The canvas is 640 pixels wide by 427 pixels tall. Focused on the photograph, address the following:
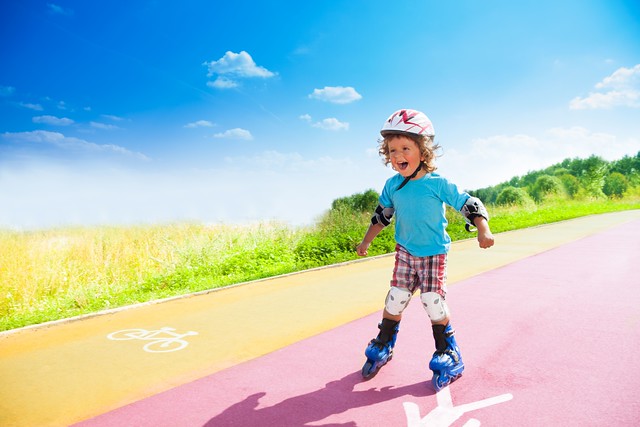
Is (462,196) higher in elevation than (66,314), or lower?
higher

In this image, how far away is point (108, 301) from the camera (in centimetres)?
772

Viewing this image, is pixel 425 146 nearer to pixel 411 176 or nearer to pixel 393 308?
pixel 411 176

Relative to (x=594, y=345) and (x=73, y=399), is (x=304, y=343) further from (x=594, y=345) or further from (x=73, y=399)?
(x=594, y=345)

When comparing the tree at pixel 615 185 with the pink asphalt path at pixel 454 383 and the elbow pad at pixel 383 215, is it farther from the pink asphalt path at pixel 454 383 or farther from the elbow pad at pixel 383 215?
the elbow pad at pixel 383 215

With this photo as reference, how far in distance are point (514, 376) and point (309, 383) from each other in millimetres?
1688

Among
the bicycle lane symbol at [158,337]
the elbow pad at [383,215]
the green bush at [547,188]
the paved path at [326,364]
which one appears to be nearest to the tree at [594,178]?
the green bush at [547,188]

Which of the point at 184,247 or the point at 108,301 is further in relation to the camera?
the point at 184,247

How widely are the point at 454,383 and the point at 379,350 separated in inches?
25.1

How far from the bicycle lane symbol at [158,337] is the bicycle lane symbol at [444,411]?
270cm

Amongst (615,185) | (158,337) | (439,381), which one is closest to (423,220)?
(439,381)

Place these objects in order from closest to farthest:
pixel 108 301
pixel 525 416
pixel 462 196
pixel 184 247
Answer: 1. pixel 525 416
2. pixel 462 196
3. pixel 108 301
4. pixel 184 247

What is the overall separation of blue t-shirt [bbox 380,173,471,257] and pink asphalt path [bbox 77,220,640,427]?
1113 millimetres

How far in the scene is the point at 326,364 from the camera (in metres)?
4.31

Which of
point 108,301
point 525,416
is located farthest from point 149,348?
point 525,416
